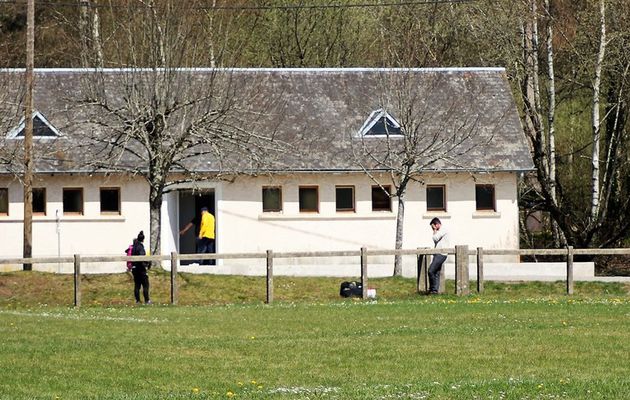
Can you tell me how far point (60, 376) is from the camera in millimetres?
15992

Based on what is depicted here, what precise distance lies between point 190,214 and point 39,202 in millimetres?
4976

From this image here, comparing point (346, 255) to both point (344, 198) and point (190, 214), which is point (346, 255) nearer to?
point (344, 198)

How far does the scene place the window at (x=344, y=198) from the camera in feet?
144

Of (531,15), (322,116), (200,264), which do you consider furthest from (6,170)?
(531,15)

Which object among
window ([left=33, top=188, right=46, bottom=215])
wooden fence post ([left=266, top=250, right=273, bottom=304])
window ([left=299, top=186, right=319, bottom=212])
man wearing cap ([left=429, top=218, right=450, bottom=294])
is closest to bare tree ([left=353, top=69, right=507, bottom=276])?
window ([left=299, top=186, right=319, bottom=212])

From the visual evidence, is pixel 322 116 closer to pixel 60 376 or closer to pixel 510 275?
pixel 510 275

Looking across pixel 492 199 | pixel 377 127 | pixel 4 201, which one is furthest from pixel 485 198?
pixel 4 201

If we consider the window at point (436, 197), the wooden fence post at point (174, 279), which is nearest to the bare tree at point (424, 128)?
the window at point (436, 197)

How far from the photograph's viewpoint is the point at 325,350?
1853 cm

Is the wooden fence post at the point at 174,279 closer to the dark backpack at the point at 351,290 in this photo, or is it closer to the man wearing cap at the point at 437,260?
the dark backpack at the point at 351,290

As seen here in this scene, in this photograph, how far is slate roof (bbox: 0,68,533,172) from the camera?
41750 millimetres

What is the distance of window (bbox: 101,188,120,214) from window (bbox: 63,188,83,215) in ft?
2.15

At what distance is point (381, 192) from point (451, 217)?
7.48 ft

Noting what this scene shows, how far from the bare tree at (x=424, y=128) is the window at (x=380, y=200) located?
1.60 ft
